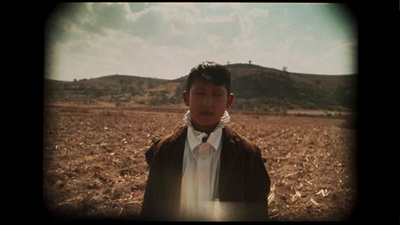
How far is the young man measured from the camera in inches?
94.9

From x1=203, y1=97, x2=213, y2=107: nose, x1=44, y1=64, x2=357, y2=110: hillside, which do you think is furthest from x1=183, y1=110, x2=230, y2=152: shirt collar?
x1=44, y1=64, x2=357, y2=110: hillside

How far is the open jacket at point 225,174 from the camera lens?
8.04ft

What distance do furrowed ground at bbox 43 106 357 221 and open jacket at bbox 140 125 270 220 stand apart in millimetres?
514

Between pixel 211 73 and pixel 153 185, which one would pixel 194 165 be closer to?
pixel 153 185

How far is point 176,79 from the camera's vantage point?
3.09 meters

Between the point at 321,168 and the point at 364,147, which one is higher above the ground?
the point at 364,147

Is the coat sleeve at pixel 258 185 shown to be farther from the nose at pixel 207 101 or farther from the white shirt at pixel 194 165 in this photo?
the nose at pixel 207 101

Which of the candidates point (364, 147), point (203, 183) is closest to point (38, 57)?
point (203, 183)

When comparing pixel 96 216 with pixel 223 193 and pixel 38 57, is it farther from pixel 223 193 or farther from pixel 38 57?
pixel 38 57

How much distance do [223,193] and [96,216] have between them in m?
1.20

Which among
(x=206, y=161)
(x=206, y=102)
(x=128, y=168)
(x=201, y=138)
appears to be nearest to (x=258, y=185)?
(x=206, y=161)

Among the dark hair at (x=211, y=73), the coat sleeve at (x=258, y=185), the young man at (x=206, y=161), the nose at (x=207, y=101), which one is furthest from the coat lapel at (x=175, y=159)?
the coat sleeve at (x=258, y=185)

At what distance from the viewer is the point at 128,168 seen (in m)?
3.59

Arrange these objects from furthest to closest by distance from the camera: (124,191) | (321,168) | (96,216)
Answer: (321,168) < (124,191) < (96,216)
